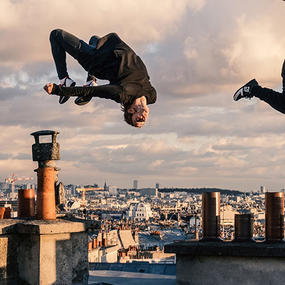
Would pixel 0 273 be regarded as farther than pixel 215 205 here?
No

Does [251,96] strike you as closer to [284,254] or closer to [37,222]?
[284,254]

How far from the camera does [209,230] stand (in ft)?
23.5

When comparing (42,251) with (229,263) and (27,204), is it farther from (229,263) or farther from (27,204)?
(229,263)

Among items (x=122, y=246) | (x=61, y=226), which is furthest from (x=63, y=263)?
(x=122, y=246)

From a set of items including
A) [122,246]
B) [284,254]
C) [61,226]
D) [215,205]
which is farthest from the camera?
[122,246]

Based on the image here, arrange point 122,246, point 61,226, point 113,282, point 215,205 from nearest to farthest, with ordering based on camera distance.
Result: point 61,226 < point 215,205 < point 113,282 < point 122,246

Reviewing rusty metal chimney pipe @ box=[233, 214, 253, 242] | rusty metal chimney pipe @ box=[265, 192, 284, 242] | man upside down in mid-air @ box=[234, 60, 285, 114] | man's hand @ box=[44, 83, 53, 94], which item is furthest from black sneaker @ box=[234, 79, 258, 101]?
man's hand @ box=[44, 83, 53, 94]

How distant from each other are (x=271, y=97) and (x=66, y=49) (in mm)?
2356

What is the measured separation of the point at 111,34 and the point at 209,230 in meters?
2.42

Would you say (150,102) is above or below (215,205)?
above

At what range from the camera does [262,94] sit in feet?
23.7

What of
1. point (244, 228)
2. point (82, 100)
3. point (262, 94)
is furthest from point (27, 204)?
point (262, 94)

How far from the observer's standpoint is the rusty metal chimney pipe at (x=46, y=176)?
608cm

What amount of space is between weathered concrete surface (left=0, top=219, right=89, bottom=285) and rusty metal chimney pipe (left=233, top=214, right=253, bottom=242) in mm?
1853
